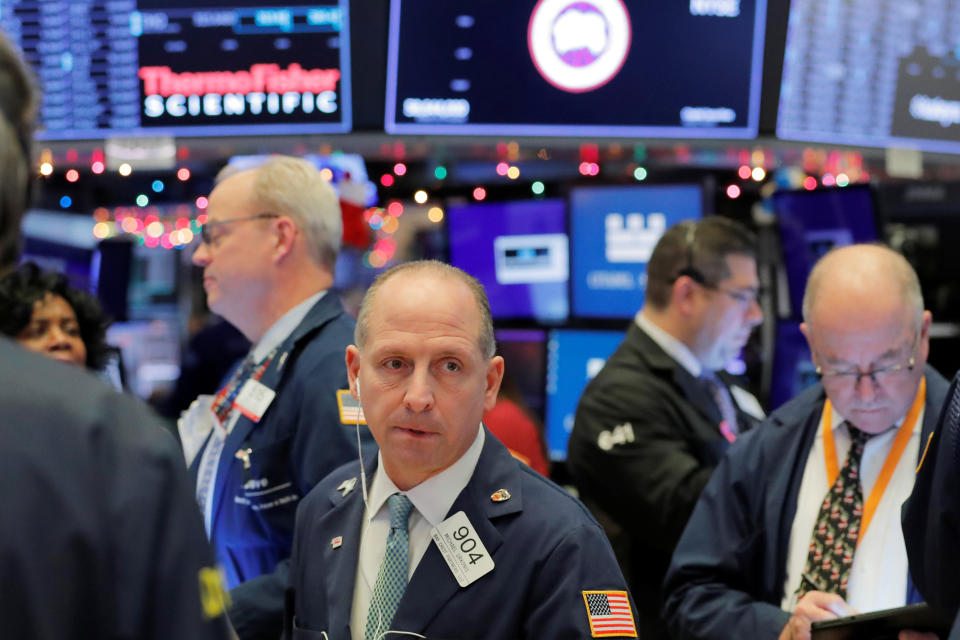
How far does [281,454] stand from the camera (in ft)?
8.55

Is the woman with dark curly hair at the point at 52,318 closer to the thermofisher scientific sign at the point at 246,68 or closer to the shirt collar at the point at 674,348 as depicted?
the thermofisher scientific sign at the point at 246,68

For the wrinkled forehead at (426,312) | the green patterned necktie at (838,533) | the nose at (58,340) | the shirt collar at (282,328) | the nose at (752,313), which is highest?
the wrinkled forehead at (426,312)

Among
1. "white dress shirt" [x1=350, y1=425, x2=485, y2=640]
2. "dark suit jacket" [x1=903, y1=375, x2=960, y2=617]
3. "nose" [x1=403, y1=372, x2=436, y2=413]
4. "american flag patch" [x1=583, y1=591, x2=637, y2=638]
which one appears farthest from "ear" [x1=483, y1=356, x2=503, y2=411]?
"dark suit jacket" [x1=903, y1=375, x2=960, y2=617]

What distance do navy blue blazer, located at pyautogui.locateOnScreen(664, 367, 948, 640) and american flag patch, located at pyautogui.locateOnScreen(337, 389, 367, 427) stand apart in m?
0.85

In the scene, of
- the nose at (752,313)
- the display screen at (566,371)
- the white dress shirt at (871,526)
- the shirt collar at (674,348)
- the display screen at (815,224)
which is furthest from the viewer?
the display screen at (566,371)

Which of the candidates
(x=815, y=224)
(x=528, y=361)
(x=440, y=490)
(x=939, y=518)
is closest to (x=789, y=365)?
(x=815, y=224)

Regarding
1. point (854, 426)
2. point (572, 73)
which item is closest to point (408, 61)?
point (572, 73)

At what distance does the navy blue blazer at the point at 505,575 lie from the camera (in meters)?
1.86

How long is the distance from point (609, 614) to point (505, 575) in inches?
7.4

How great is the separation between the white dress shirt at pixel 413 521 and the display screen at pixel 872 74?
2536 mm

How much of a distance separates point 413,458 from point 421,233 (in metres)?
3.23

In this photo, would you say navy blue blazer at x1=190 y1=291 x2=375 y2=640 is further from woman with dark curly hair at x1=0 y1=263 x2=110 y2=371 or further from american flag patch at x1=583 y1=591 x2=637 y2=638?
woman with dark curly hair at x1=0 y1=263 x2=110 y2=371

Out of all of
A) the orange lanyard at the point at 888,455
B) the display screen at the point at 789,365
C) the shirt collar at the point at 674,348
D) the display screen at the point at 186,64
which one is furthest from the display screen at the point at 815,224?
the display screen at the point at 186,64

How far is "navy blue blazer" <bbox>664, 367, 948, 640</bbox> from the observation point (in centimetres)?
248
